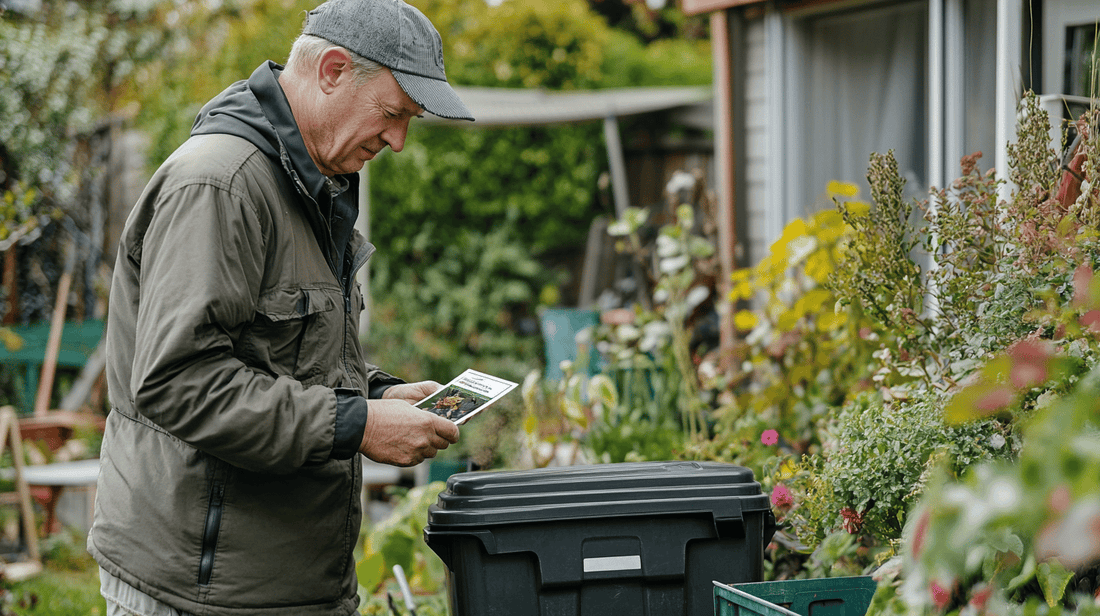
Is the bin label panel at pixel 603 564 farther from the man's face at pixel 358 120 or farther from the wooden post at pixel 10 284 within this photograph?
the wooden post at pixel 10 284

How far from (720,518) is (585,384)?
3.11 meters

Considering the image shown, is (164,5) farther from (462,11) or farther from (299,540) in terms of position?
(299,540)

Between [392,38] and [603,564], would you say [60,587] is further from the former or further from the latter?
[392,38]

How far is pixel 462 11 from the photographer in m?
9.34

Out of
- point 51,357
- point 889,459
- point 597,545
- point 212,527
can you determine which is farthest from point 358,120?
point 51,357

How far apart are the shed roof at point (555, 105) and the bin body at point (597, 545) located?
17.3 feet

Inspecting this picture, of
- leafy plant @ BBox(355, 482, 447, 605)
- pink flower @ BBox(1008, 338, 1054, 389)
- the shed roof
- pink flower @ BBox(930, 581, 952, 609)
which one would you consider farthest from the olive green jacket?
the shed roof

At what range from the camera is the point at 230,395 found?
1.64 m

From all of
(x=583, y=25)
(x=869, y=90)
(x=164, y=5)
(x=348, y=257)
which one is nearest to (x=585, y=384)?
(x=869, y=90)

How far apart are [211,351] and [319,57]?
622 millimetres

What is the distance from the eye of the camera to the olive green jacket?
1.63 meters

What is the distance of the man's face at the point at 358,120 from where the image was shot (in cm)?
189

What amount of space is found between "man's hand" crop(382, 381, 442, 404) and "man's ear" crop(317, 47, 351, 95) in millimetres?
728

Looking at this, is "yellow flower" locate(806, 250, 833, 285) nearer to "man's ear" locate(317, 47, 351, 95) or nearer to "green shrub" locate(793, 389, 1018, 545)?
"green shrub" locate(793, 389, 1018, 545)
